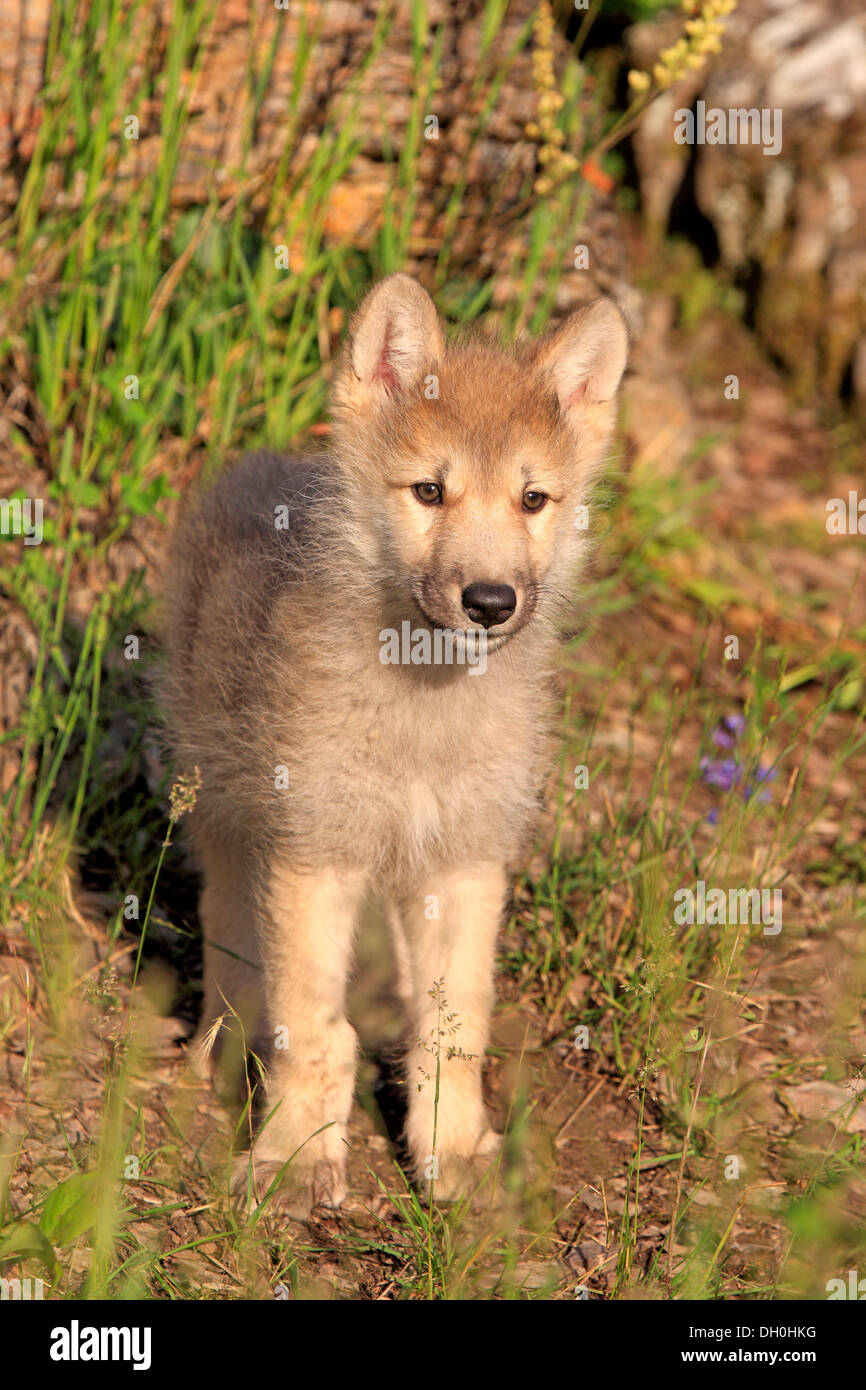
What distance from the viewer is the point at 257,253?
573 centimetres

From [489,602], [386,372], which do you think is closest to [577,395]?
[386,372]

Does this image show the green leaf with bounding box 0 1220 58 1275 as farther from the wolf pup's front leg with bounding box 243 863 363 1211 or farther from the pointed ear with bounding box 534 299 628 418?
the pointed ear with bounding box 534 299 628 418

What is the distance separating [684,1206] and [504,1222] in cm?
53

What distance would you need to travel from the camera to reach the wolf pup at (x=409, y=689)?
3.30m

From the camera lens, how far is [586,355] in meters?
3.57

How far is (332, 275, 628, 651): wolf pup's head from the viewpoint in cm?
318

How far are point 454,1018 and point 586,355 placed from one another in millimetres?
1673

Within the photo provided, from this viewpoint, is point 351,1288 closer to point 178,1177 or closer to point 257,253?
point 178,1177

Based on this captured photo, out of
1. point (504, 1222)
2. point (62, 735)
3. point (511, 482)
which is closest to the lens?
point (504, 1222)

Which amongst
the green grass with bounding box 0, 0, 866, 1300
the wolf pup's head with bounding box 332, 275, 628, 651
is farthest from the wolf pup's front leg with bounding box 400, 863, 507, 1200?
the wolf pup's head with bounding box 332, 275, 628, 651

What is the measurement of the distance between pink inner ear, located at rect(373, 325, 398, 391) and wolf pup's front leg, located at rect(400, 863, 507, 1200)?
120cm

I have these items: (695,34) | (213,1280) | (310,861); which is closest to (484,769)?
(310,861)

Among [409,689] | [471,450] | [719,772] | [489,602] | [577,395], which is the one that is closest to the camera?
[489,602]

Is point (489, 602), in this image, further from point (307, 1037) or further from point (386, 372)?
point (307, 1037)
